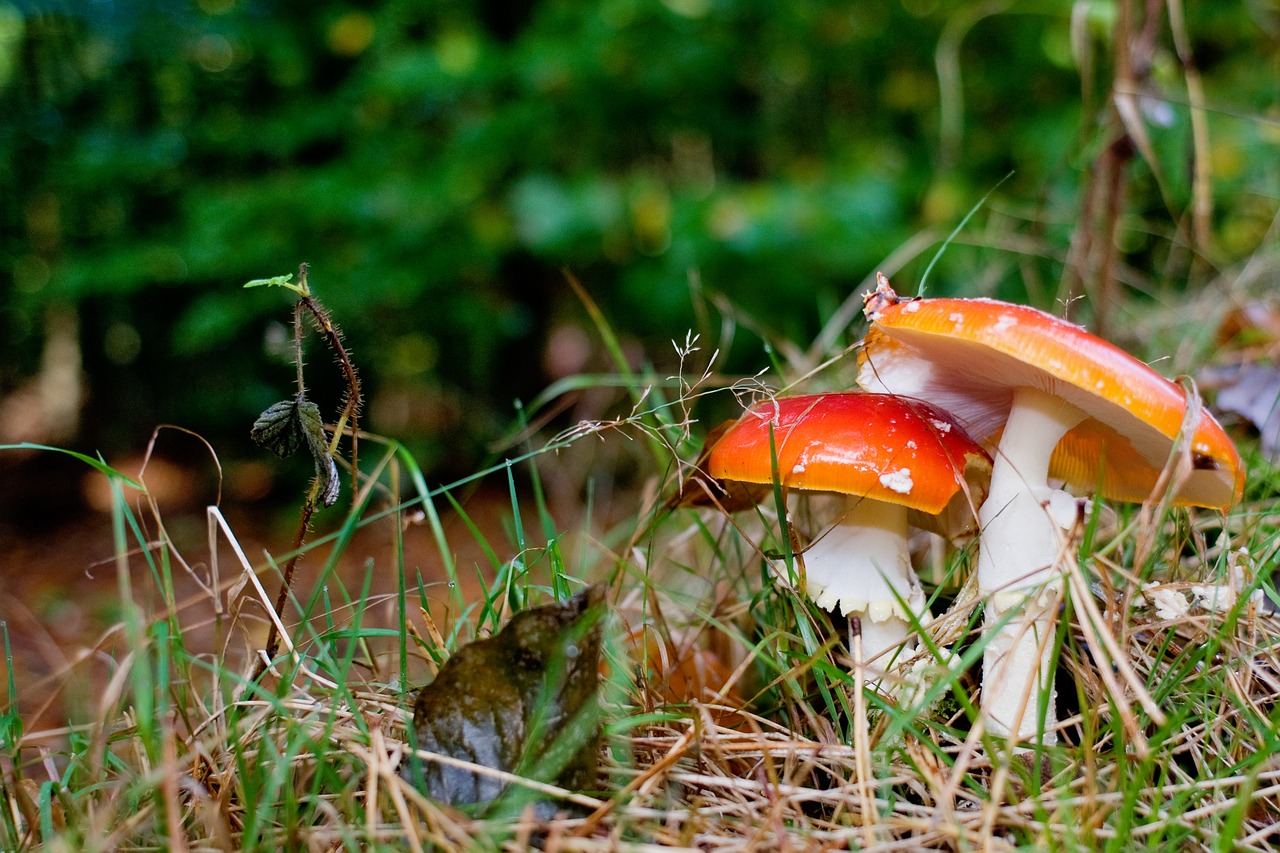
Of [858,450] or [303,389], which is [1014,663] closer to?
[858,450]

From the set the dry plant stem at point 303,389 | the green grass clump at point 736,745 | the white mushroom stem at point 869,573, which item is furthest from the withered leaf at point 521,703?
the white mushroom stem at point 869,573

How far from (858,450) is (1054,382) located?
239mm

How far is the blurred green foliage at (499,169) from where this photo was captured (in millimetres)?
3361

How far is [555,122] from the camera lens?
→ 3773mm

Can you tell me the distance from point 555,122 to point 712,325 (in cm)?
119

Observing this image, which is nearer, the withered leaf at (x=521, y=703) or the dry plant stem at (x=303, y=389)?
the withered leaf at (x=521, y=703)

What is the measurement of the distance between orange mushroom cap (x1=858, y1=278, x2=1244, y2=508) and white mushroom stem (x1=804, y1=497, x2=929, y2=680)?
0.61 feet

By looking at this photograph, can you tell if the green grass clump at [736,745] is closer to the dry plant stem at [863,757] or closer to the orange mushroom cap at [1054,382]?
the dry plant stem at [863,757]

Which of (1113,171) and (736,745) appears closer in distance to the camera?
(736,745)

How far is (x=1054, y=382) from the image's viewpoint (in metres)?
0.97

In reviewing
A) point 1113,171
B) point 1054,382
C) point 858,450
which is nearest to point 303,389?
point 858,450

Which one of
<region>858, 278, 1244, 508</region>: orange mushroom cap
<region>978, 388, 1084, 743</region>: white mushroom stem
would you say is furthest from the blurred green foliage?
<region>978, 388, 1084, 743</region>: white mushroom stem

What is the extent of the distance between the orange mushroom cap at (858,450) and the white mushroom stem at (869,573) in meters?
→ 0.12

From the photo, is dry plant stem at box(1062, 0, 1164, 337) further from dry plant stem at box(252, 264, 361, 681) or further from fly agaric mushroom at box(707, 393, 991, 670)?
dry plant stem at box(252, 264, 361, 681)
